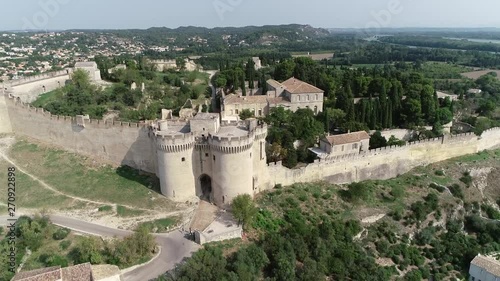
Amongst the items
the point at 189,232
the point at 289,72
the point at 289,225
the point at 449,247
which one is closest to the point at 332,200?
the point at 289,225

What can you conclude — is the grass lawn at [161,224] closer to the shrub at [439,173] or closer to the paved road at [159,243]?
the paved road at [159,243]

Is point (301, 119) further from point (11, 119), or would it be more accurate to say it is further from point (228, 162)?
point (11, 119)

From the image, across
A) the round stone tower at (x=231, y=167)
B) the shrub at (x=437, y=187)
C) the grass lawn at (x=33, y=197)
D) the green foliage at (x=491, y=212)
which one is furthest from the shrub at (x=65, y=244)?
the green foliage at (x=491, y=212)

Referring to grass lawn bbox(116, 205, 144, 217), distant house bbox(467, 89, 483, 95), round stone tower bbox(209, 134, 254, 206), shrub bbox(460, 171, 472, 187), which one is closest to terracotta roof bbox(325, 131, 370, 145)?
shrub bbox(460, 171, 472, 187)

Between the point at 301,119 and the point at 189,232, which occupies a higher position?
the point at 301,119

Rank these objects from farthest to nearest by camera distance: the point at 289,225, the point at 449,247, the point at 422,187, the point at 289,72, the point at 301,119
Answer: the point at 289,72
the point at 301,119
the point at 422,187
the point at 449,247
the point at 289,225

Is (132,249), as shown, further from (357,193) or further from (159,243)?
(357,193)
